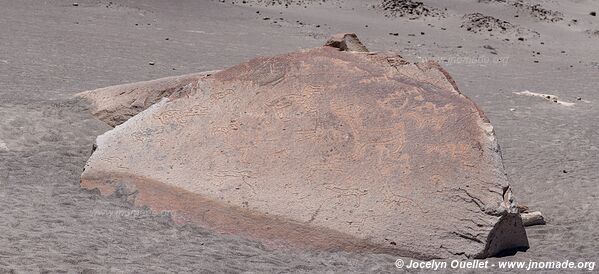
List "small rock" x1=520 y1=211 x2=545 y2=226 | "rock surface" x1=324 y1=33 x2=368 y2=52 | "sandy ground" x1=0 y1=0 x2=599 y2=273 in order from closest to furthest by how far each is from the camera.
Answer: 1. "sandy ground" x1=0 y1=0 x2=599 y2=273
2. "small rock" x1=520 y1=211 x2=545 y2=226
3. "rock surface" x1=324 y1=33 x2=368 y2=52

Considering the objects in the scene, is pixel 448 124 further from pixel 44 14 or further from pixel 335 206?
pixel 44 14

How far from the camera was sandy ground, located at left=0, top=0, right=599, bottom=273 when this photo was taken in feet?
15.7

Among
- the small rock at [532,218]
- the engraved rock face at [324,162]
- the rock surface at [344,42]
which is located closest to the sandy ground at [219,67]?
the small rock at [532,218]

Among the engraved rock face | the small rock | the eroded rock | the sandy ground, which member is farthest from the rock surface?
the small rock

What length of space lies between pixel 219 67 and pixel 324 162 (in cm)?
777

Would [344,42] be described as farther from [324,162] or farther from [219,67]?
[219,67]

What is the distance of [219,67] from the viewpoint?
42.7ft

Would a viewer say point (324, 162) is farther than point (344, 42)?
No

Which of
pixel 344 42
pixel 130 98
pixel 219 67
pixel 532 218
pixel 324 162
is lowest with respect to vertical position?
pixel 219 67

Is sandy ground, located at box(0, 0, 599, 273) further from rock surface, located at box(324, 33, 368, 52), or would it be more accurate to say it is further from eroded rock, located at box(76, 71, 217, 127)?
rock surface, located at box(324, 33, 368, 52)

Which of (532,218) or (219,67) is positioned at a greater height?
(532,218)

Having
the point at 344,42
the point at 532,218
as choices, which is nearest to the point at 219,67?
the point at 344,42

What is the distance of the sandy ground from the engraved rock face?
0.23 meters

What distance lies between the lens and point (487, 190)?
5262 mm
